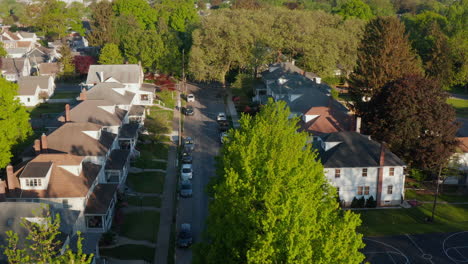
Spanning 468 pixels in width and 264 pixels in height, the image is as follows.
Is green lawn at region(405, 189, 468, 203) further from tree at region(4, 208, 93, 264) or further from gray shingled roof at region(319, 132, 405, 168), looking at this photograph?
tree at region(4, 208, 93, 264)

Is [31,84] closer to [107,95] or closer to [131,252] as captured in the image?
[107,95]

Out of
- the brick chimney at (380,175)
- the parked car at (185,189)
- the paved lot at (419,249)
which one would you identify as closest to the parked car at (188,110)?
the parked car at (185,189)

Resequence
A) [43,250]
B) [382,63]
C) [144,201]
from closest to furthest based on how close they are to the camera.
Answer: [43,250] → [144,201] → [382,63]

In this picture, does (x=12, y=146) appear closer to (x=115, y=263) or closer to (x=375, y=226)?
(x=115, y=263)

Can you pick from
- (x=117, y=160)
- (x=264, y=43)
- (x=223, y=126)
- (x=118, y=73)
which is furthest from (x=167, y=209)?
(x=264, y=43)

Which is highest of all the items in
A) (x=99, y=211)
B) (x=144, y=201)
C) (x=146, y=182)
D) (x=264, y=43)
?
(x=264, y=43)

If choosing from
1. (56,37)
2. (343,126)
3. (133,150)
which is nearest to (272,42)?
(343,126)
